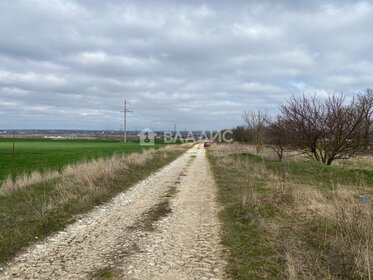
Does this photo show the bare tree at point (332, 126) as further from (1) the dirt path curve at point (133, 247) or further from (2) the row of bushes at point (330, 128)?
(1) the dirt path curve at point (133, 247)

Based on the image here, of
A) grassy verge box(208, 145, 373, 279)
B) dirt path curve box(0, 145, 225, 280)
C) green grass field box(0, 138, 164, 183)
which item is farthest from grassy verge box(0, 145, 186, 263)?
green grass field box(0, 138, 164, 183)

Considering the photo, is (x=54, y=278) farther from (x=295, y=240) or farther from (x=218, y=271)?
(x=295, y=240)

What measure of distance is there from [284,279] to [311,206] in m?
3.62

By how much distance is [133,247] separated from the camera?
4559 millimetres

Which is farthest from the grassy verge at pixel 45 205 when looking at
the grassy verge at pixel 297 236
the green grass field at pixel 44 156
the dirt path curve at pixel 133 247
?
the green grass field at pixel 44 156

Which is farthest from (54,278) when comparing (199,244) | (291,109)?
(291,109)

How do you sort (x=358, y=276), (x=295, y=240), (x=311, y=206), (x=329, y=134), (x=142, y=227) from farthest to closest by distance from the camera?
(x=329, y=134), (x=311, y=206), (x=142, y=227), (x=295, y=240), (x=358, y=276)

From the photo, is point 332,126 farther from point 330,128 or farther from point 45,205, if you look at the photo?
point 45,205

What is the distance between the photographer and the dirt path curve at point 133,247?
3688mm

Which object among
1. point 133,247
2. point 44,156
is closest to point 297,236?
point 133,247

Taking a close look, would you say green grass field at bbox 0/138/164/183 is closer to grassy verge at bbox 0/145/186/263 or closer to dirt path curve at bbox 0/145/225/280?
grassy verge at bbox 0/145/186/263

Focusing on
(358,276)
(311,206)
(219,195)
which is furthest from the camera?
(219,195)

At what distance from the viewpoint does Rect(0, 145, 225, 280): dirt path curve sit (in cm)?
369

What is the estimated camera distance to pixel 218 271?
3.73 metres
